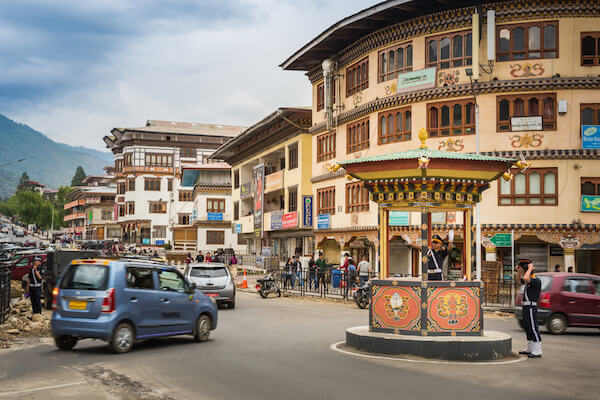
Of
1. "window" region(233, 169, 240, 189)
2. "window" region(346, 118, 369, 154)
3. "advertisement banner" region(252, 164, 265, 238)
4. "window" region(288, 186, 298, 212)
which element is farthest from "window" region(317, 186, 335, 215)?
"window" region(233, 169, 240, 189)

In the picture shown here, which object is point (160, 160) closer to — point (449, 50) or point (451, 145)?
point (449, 50)

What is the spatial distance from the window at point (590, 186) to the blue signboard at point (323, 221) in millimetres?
14806

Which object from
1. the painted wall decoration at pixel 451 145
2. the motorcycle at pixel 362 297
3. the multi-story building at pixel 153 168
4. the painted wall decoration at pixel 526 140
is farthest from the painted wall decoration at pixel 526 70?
the multi-story building at pixel 153 168

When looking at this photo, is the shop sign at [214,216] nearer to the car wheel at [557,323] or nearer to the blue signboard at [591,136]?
the blue signboard at [591,136]

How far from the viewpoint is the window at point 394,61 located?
33000mm

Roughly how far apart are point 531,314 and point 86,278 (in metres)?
8.48

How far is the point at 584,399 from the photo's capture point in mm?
8984

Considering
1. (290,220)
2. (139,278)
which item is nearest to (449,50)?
(290,220)

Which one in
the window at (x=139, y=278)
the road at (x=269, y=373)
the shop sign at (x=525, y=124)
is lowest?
the road at (x=269, y=373)

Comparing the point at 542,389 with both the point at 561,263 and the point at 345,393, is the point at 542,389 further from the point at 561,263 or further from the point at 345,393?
the point at 561,263

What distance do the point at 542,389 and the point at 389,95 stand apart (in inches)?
1001

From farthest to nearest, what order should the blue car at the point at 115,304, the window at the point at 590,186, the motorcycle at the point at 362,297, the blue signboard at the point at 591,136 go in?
the window at the point at 590,186 → the blue signboard at the point at 591,136 → the motorcycle at the point at 362,297 → the blue car at the point at 115,304

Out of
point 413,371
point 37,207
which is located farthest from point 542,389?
point 37,207

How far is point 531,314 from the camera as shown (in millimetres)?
13180
